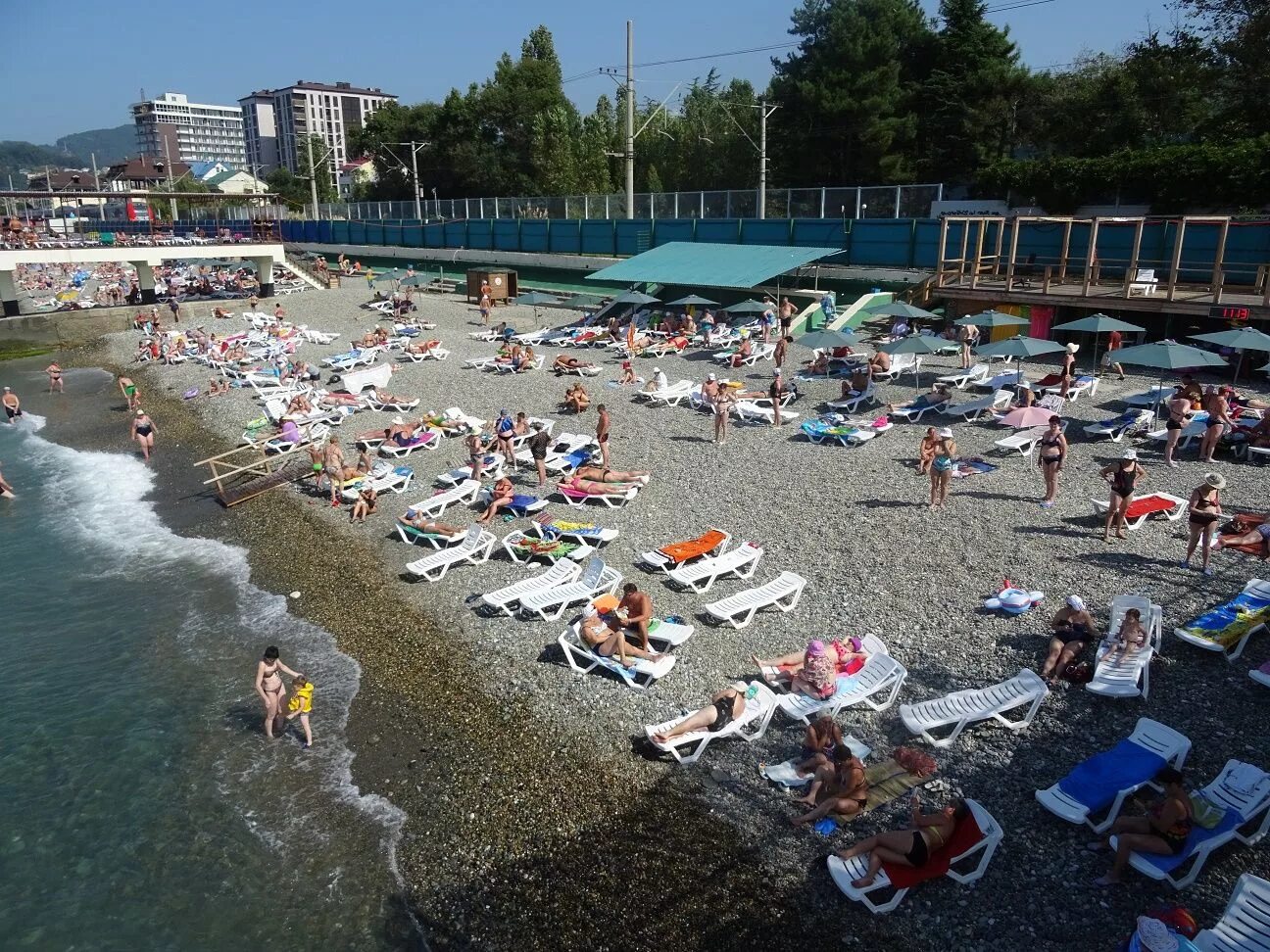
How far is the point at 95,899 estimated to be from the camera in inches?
290

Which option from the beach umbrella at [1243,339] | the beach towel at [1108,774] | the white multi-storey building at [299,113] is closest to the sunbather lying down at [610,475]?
the beach towel at [1108,774]

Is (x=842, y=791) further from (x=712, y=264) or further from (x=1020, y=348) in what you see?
(x=712, y=264)

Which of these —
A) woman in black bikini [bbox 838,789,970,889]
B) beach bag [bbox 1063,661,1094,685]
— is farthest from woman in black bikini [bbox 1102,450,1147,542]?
woman in black bikini [bbox 838,789,970,889]

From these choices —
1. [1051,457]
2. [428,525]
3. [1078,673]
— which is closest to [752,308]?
[1051,457]

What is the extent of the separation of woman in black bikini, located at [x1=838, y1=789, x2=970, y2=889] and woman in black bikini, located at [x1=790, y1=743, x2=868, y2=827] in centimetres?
55

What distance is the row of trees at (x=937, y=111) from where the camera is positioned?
34.9 meters

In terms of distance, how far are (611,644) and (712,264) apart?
22.0m

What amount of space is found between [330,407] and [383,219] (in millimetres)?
39406

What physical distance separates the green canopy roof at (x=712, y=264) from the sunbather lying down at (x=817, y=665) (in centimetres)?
1859

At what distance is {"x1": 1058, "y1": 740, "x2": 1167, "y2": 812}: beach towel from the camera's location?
6704mm

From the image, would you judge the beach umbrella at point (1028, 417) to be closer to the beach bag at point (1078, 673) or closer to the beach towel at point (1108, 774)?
the beach bag at point (1078, 673)

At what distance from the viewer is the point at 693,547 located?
11.6 m

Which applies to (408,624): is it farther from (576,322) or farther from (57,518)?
(576,322)

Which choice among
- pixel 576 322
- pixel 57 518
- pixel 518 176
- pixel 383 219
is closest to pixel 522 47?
pixel 518 176
